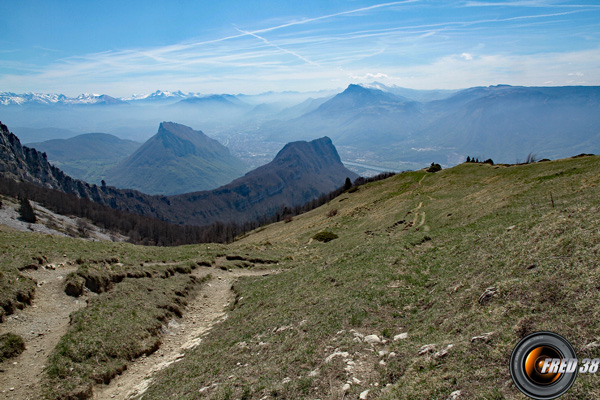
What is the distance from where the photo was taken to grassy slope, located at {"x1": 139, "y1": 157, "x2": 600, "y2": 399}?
8.95m

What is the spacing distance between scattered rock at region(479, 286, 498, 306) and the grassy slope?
18cm

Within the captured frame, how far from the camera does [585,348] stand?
7547 mm

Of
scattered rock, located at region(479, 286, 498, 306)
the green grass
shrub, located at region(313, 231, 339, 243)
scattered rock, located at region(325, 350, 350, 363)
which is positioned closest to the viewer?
the green grass

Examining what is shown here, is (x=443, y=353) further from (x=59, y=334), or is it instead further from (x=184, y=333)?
(x=59, y=334)

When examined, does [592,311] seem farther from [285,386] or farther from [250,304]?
[250,304]

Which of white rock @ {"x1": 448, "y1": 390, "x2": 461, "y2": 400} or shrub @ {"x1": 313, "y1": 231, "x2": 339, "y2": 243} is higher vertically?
white rock @ {"x1": 448, "y1": 390, "x2": 461, "y2": 400}

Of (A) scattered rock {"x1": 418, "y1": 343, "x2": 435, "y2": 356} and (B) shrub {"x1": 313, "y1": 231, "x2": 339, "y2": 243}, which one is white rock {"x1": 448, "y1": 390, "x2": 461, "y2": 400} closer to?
(A) scattered rock {"x1": 418, "y1": 343, "x2": 435, "y2": 356}

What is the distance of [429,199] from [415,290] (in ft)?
126

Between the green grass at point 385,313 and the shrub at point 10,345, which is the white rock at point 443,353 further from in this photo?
the shrub at point 10,345

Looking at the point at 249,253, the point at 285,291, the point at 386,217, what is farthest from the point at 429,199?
the point at 285,291

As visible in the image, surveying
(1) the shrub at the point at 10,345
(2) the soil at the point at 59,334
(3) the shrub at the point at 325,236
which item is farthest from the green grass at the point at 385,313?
(3) the shrub at the point at 325,236

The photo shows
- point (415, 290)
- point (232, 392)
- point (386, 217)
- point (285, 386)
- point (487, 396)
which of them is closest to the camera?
point (487, 396)

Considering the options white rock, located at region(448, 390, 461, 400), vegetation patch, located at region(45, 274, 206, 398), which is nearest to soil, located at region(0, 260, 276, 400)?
vegetation patch, located at region(45, 274, 206, 398)

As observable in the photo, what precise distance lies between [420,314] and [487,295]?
3155 millimetres
